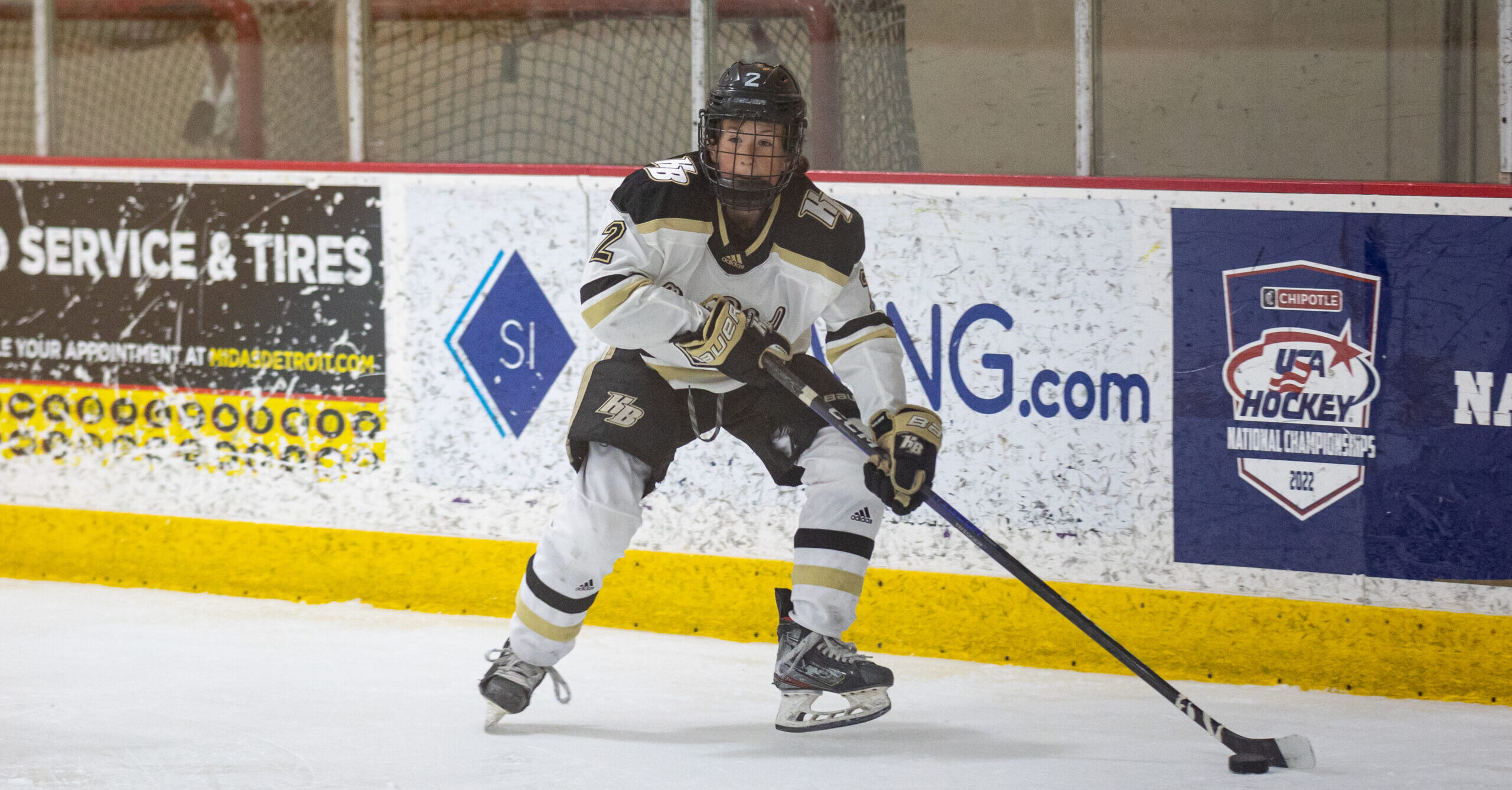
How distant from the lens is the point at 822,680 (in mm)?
2807

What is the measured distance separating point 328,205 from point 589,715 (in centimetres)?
155

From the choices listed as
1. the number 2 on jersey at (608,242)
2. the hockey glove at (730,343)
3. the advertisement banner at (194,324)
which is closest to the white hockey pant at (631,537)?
the hockey glove at (730,343)

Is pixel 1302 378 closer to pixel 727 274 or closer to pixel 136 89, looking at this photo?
pixel 727 274

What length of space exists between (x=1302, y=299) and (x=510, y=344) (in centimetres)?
174

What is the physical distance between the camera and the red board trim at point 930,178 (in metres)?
3.04

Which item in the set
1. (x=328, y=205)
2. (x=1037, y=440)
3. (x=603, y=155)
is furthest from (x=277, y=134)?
(x=1037, y=440)

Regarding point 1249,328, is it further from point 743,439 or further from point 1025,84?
point 743,439

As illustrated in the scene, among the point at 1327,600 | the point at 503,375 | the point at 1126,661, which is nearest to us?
the point at 1126,661

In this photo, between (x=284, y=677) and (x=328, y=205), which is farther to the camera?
(x=328, y=205)

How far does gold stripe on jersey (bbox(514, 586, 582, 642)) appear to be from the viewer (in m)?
2.82

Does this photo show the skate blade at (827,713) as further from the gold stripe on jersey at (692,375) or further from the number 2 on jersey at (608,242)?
the number 2 on jersey at (608,242)

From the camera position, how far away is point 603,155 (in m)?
3.80

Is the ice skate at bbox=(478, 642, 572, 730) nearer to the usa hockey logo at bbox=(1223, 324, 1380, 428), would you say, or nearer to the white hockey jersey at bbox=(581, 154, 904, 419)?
the white hockey jersey at bbox=(581, 154, 904, 419)

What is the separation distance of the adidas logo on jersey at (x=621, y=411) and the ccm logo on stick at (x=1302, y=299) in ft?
4.13
